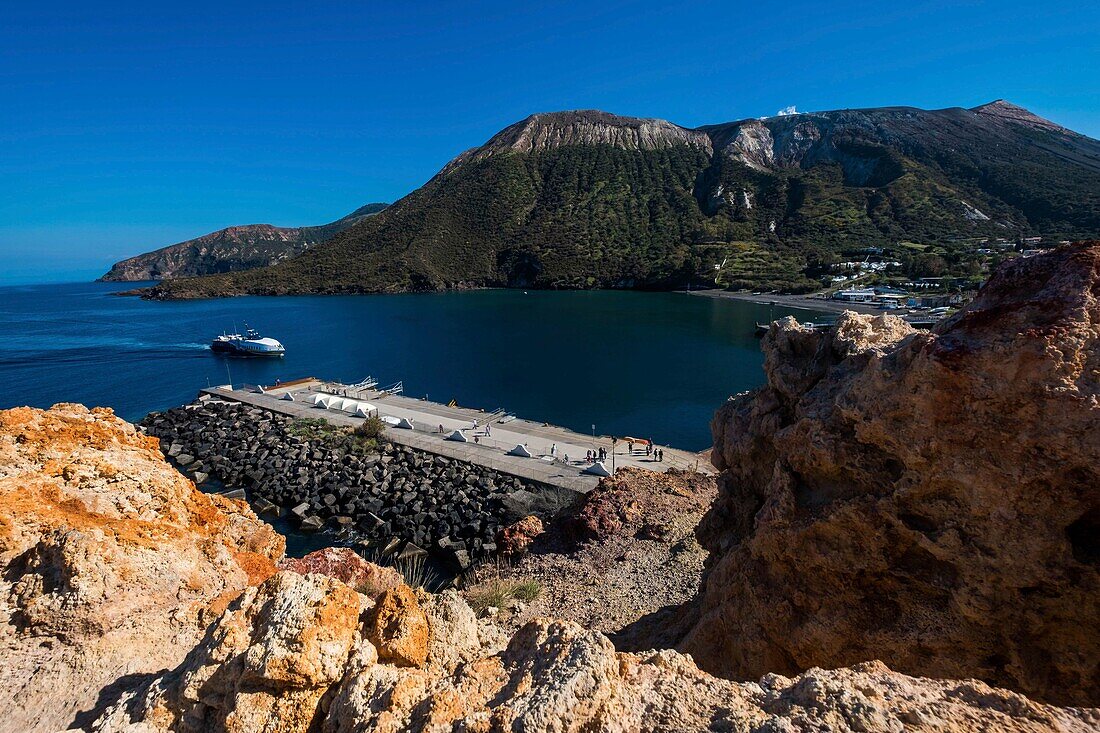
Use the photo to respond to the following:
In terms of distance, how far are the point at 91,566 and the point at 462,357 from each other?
5922 cm

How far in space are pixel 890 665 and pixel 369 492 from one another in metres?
25.7

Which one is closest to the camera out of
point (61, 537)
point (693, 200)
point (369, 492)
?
point (61, 537)

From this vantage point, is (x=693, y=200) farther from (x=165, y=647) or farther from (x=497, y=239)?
(x=165, y=647)

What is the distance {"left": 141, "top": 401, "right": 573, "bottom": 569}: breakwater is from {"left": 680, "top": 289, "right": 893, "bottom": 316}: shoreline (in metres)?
65.7

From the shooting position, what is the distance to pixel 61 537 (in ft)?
21.0

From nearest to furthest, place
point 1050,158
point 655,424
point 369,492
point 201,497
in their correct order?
point 201,497 → point 369,492 → point 655,424 → point 1050,158

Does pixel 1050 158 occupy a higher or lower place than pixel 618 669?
higher

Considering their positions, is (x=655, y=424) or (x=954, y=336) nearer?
(x=954, y=336)

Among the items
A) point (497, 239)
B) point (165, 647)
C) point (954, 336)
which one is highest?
point (497, 239)

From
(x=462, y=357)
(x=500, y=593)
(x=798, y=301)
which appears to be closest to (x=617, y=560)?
(x=500, y=593)

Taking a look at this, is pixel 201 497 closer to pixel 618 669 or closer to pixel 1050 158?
pixel 618 669

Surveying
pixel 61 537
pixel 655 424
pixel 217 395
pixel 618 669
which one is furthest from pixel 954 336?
pixel 217 395

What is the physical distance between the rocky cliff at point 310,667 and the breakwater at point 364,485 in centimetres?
1493

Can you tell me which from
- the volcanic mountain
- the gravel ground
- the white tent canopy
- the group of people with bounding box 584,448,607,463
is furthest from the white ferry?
the volcanic mountain
